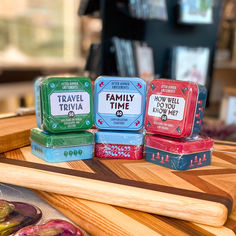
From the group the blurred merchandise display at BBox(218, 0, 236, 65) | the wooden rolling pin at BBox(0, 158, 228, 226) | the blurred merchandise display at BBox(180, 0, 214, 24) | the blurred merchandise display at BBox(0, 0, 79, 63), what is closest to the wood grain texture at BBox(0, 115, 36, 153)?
the wooden rolling pin at BBox(0, 158, 228, 226)

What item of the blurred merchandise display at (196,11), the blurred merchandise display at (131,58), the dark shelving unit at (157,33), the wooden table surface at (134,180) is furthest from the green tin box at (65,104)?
the blurred merchandise display at (196,11)

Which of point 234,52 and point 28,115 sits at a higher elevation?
point 234,52

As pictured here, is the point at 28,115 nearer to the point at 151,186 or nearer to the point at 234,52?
the point at 151,186

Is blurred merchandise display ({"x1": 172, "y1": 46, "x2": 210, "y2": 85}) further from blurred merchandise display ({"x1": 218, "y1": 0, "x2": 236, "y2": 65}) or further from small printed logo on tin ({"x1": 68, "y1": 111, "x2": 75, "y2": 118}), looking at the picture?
small printed logo on tin ({"x1": 68, "y1": 111, "x2": 75, "y2": 118})

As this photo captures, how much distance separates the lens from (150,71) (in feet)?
8.84

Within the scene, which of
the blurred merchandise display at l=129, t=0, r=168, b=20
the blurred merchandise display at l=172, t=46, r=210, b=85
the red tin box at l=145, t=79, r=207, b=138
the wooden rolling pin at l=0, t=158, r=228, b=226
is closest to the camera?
the wooden rolling pin at l=0, t=158, r=228, b=226

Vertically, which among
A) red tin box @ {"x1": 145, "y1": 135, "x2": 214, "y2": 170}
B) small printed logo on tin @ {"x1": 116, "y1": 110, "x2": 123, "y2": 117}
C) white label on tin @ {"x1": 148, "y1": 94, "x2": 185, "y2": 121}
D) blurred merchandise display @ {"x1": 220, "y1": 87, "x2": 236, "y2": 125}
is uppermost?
white label on tin @ {"x1": 148, "y1": 94, "x2": 185, "y2": 121}

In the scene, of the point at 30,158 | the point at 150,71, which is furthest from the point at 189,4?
the point at 30,158

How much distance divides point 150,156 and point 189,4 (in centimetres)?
230

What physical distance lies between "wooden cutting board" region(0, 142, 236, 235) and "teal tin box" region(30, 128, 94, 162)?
0.03m

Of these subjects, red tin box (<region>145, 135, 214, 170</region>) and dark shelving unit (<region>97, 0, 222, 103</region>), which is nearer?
red tin box (<region>145, 135, 214, 170</region>)

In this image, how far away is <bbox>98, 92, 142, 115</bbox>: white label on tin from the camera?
1.00 m

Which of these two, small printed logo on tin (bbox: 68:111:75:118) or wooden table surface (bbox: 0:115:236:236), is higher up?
small printed logo on tin (bbox: 68:111:75:118)

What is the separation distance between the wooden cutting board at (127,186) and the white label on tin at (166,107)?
17cm
